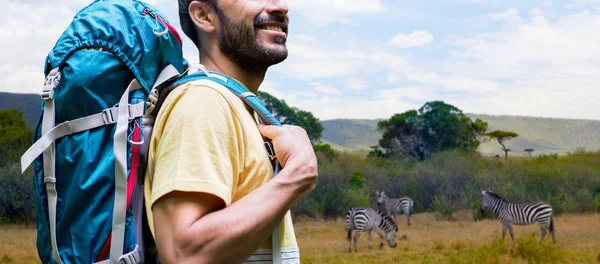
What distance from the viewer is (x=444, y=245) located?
1420 centimetres

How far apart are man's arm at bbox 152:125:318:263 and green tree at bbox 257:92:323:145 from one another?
143 feet

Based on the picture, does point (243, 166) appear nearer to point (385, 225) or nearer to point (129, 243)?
point (129, 243)

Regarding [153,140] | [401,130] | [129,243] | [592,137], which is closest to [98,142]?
[153,140]

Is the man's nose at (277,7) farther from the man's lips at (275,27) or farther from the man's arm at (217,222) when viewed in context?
the man's arm at (217,222)

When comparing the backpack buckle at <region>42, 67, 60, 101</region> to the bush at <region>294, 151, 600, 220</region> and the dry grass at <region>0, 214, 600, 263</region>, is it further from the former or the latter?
the bush at <region>294, 151, 600, 220</region>

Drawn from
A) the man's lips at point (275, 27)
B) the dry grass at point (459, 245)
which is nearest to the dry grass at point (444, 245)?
the dry grass at point (459, 245)

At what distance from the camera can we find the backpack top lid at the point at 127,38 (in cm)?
146

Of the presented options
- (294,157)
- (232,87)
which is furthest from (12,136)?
(294,157)

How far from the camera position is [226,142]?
132 centimetres

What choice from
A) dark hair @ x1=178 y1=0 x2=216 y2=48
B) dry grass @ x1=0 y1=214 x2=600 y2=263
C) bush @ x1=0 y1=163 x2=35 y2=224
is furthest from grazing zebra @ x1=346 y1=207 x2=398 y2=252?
dark hair @ x1=178 y1=0 x2=216 y2=48

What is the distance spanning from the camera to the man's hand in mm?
1347

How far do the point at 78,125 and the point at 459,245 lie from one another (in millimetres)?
13342

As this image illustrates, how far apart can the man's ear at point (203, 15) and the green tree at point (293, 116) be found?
43.4 meters

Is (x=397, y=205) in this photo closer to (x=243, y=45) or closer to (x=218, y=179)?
(x=243, y=45)
